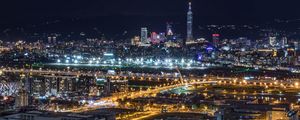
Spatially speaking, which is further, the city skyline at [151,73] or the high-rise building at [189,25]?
the high-rise building at [189,25]

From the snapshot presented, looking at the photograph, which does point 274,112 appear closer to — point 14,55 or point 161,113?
point 161,113

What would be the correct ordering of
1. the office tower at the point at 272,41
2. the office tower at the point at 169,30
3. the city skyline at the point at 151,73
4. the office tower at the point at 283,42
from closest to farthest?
the city skyline at the point at 151,73 < the office tower at the point at 283,42 < the office tower at the point at 272,41 < the office tower at the point at 169,30

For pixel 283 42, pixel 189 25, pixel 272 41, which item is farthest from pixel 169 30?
pixel 283 42

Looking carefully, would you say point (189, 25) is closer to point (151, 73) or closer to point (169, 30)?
point (169, 30)

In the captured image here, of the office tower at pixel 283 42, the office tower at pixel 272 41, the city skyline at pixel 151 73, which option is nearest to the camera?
the city skyline at pixel 151 73

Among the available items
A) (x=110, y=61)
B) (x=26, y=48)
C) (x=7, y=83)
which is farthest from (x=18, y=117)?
(x=26, y=48)

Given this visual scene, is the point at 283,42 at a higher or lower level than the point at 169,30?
lower

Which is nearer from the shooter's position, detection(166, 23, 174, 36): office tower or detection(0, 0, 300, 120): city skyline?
detection(0, 0, 300, 120): city skyline

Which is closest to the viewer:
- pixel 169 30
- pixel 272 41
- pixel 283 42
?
pixel 283 42

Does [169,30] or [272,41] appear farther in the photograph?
[169,30]

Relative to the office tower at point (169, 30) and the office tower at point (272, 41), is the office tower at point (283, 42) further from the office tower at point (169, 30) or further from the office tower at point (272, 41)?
the office tower at point (169, 30)

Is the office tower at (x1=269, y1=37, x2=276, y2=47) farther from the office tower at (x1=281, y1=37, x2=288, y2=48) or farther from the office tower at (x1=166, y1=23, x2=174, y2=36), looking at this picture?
the office tower at (x1=166, y1=23, x2=174, y2=36)
